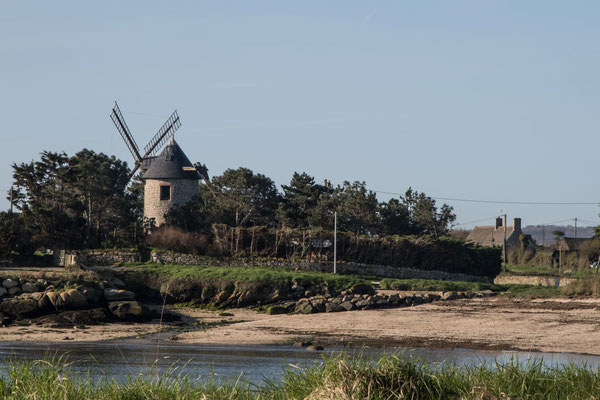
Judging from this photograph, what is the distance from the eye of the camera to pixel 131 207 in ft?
188

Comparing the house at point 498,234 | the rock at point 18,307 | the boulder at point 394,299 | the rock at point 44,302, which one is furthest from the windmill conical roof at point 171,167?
the house at point 498,234

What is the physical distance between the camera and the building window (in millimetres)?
52344

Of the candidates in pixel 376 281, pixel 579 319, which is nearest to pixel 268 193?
pixel 376 281

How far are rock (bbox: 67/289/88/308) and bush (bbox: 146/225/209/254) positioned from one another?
14.6 m

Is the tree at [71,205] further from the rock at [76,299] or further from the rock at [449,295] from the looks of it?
the rock at [449,295]

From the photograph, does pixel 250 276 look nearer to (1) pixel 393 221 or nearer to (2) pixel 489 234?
(1) pixel 393 221

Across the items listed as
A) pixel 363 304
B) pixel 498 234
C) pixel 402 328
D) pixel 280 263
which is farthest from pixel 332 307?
pixel 498 234

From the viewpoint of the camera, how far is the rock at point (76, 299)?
101 ft

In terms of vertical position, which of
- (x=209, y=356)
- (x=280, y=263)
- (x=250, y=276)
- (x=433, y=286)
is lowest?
(x=209, y=356)

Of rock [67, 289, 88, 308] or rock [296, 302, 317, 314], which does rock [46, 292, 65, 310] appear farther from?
rock [296, 302, 317, 314]

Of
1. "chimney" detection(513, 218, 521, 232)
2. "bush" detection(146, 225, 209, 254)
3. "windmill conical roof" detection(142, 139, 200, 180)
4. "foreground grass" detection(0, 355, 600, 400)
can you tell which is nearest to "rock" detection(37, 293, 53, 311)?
"bush" detection(146, 225, 209, 254)

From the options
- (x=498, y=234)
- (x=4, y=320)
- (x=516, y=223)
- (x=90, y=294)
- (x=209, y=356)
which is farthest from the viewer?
(x=516, y=223)

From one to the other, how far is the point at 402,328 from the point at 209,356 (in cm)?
875

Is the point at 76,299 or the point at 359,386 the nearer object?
the point at 359,386
